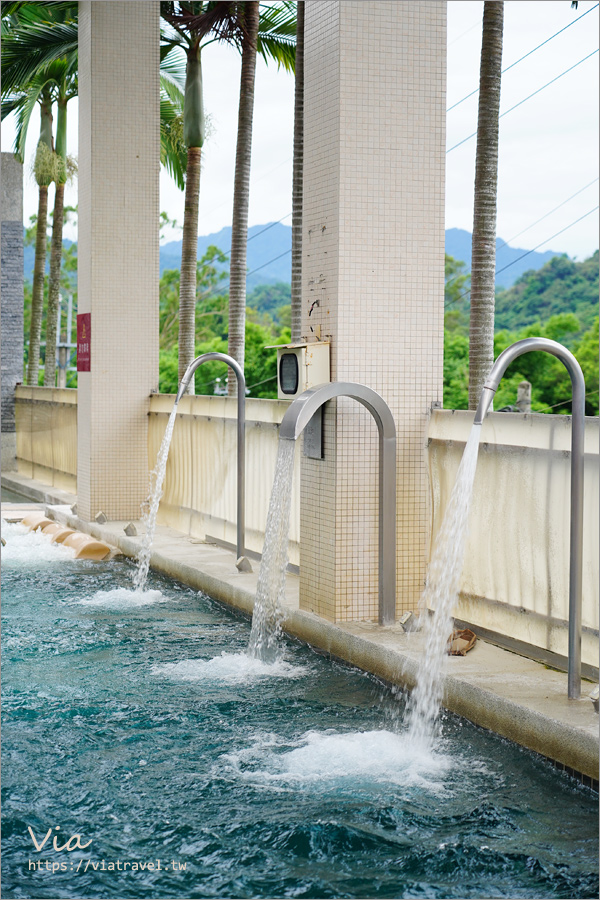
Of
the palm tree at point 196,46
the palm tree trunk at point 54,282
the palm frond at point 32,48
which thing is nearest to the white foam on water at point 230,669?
the palm tree at point 196,46

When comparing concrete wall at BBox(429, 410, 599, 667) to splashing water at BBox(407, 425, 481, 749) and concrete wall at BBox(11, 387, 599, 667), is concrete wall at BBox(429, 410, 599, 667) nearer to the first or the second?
concrete wall at BBox(11, 387, 599, 667)

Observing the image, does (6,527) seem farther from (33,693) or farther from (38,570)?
(33,693)

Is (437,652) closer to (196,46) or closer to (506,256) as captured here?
(196,46)

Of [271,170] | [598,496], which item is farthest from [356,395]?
[271,170]

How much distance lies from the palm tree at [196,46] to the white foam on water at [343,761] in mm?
10589

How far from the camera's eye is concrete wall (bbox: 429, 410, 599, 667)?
5.20 metres

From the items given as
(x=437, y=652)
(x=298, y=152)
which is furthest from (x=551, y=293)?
(x=437, y=652)

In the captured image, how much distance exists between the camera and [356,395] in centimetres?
610

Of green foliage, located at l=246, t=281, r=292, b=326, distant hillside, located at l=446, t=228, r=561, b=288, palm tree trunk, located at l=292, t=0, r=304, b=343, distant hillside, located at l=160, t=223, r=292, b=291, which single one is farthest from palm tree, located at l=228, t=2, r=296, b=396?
distant hillside, located at l=160, t=223, r=292, b=291

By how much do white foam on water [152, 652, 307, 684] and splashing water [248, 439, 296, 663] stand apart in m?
0.10

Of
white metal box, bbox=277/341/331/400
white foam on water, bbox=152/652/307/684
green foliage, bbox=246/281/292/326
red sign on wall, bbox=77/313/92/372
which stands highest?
green foliage, bbox=246/281/292/326

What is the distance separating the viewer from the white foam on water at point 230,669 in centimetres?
593

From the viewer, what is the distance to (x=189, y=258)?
16172mm

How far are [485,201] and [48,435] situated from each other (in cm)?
901
